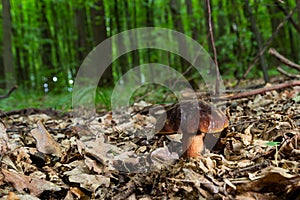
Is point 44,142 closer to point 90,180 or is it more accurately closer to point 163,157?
point 90,180

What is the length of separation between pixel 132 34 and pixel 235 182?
15.0 m

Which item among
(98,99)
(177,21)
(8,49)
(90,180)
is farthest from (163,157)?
(8,49)

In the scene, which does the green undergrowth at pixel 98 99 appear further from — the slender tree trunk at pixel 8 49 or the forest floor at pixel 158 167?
the forest floor at pixel 158 167

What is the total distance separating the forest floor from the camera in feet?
4.78

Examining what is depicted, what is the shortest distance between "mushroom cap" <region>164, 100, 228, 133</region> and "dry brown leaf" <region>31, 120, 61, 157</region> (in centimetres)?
76

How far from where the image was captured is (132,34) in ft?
52.4

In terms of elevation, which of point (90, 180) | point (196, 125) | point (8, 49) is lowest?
point (90, 180)

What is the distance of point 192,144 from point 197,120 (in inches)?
5.9

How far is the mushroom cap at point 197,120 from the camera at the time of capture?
1806 millimetres

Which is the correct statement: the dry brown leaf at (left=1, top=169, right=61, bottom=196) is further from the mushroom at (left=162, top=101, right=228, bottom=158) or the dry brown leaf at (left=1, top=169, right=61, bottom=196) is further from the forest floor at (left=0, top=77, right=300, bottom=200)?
the mushroom at (left=162, top=101, right=228, bottom=158)

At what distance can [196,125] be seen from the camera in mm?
1805

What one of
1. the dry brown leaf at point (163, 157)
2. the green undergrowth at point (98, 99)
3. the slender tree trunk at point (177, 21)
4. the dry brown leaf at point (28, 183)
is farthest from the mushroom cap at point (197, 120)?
the slender tree trunk at point (177, 21)

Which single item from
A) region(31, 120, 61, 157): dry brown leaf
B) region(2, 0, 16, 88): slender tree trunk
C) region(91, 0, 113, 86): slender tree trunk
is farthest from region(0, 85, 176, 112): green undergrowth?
region(31, 120, 61, 157): dry brown leaf

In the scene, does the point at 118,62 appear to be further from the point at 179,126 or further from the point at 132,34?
the point at 179,126
